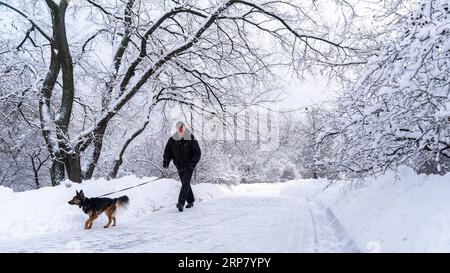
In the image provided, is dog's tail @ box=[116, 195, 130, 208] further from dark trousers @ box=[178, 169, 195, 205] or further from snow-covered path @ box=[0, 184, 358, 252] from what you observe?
dark trousers @ box=[178, 169, 195, 205]

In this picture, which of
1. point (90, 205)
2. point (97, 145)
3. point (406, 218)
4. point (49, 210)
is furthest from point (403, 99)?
point (97, 145)

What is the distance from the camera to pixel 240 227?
7883mm

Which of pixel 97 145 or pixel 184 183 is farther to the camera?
pixel 97 145

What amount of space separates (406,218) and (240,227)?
3.26m

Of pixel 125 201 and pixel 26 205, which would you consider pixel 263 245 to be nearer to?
pixel 125 201

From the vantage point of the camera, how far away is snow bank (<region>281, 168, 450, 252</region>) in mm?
4465

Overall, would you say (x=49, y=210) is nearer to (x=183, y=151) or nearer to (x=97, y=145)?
(x=183, y=151)

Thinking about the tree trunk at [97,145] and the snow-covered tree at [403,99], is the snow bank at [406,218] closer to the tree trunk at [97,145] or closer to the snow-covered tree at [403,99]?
the snow-covered tree at [403,99]

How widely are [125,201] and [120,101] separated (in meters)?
5.08

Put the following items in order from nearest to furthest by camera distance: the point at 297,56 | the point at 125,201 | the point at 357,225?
the point at 357,225 → the point at 125,201 → the point at 297,56

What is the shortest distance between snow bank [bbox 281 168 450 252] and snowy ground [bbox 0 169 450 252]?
0.05 ft

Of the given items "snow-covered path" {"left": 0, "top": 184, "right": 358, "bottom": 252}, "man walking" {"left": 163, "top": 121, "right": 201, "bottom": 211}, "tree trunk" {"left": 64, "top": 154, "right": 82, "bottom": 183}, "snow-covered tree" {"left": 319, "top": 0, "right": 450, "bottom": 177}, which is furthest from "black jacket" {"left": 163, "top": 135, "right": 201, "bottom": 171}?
"snow-covered tree" {"left": 319, "top": 0, "right": 450, "bottom": 177}
